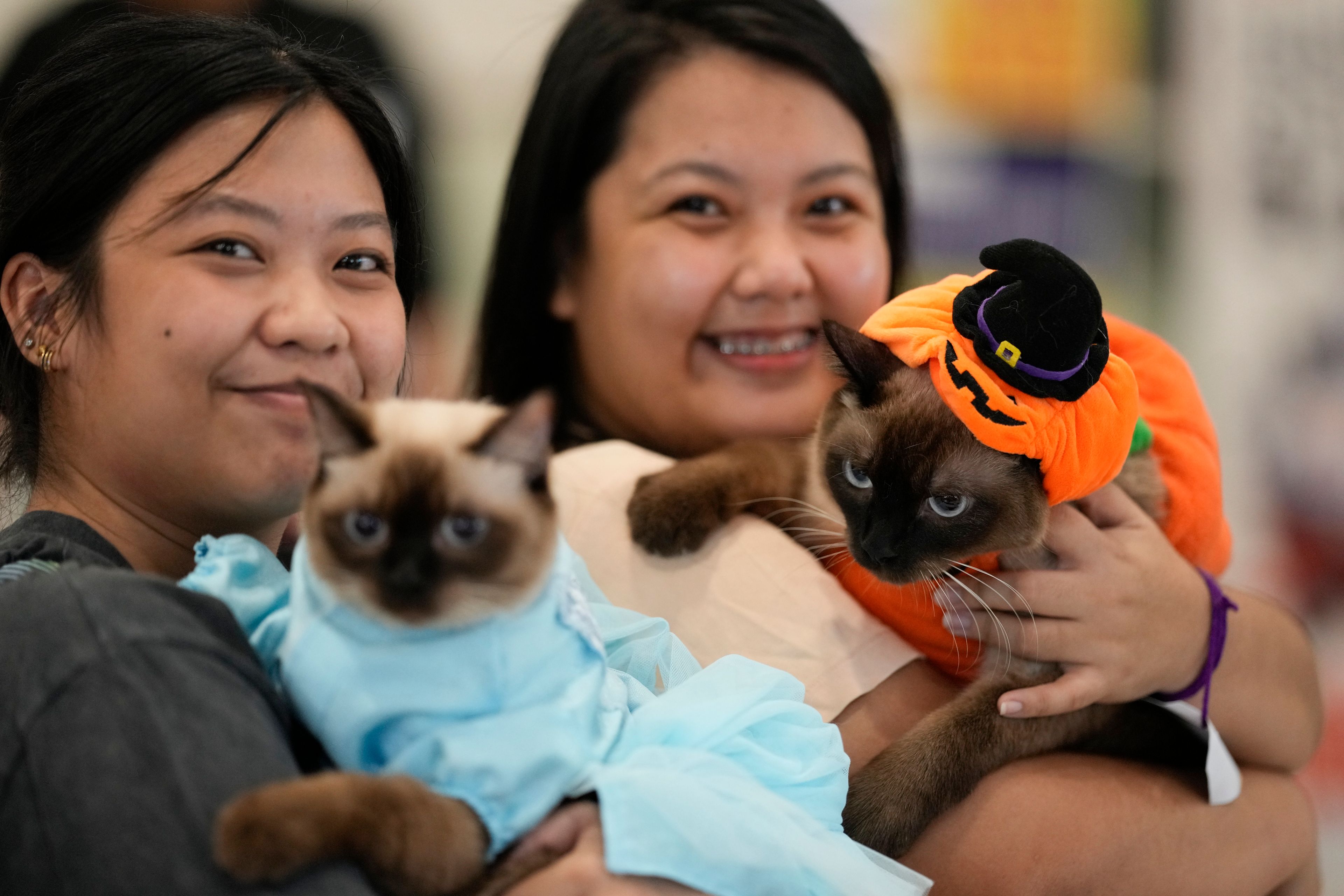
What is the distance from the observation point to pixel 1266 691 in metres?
1.64

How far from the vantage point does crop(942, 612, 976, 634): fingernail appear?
1.49 meters

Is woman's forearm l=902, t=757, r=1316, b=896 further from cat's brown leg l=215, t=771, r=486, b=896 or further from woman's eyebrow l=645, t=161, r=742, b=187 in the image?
woman's eyebrow l=645, t=161, r=742, b=187

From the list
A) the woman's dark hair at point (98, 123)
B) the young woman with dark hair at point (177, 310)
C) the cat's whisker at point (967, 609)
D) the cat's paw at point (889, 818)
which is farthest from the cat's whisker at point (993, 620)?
the woman's dark hair at point (98, 123)

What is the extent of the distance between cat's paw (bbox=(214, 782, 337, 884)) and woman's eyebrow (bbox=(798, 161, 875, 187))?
136 cm

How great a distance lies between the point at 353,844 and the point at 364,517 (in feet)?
0.86

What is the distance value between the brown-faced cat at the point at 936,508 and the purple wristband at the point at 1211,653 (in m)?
0.06

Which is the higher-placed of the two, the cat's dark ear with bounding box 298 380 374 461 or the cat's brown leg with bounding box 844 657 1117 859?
the cat's dark ear with bounding box 298 380 374 461

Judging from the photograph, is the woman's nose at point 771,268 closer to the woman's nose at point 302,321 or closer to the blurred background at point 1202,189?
the woman's nose at point 302,321

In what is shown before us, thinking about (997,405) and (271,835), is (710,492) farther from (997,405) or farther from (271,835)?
(271,835)

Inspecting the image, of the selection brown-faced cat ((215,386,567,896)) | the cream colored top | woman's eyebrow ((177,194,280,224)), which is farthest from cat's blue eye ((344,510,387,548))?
the cream colored top

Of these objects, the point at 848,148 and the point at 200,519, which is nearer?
the point at 200,519

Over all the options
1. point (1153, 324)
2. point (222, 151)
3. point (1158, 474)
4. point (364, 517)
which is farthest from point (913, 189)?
point (364, 517)

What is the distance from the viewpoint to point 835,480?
1507 millimetres

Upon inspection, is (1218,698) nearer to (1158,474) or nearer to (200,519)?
(1158,474)
